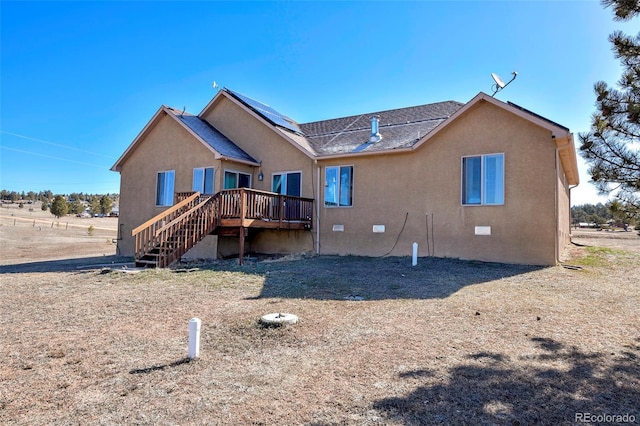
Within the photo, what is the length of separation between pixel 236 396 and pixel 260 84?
795 inches

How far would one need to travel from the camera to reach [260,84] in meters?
21.2

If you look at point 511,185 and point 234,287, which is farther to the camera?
point 511,185

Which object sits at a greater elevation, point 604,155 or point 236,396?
point 604,155

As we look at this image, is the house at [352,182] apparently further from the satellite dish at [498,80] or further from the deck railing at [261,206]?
the satellite dish at [498,80]

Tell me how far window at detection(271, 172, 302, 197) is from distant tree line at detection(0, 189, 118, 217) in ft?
138

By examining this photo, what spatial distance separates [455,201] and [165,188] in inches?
450

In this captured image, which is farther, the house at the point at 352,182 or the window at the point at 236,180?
the window at the point at 236,180

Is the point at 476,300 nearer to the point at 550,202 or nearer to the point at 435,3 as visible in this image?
the point at 550,202

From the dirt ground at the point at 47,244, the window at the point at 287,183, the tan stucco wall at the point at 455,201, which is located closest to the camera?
the tan stucco wall at the point at 455,201

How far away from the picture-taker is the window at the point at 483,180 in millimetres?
10984

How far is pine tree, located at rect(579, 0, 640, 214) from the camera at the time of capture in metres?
4.81

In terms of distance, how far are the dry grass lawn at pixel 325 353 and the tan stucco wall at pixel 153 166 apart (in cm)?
722

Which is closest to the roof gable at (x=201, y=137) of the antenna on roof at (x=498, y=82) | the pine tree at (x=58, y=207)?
the antenna on roof at (x=498, y=82)

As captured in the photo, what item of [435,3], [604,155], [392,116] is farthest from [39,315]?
[392,116]
